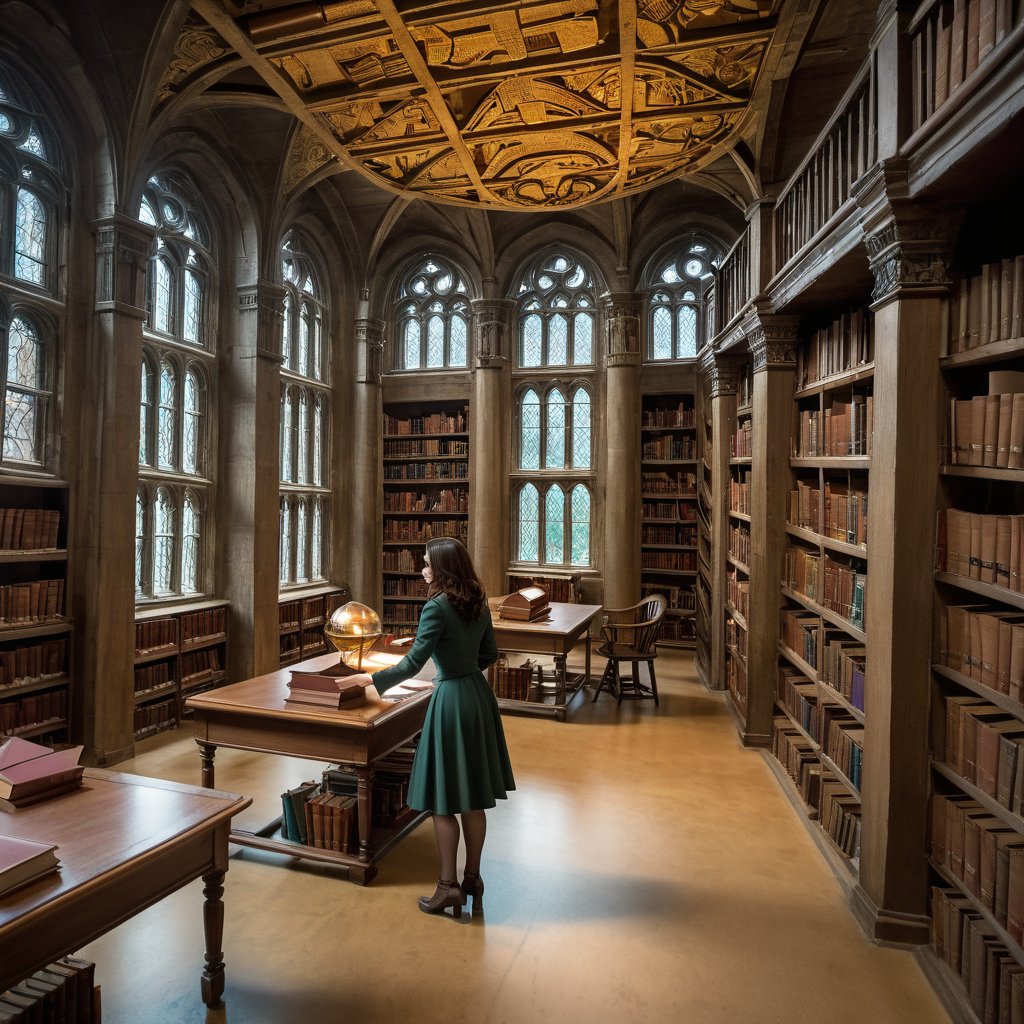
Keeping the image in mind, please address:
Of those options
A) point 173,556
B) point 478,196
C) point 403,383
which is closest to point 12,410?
point 173,556

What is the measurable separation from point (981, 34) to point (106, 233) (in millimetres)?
6193

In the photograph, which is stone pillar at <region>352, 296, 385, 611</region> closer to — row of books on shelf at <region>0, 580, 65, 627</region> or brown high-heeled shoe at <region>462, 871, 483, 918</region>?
row of books on shelf at <region>0, 580, 65, 627</region>

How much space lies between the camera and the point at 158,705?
668 cm

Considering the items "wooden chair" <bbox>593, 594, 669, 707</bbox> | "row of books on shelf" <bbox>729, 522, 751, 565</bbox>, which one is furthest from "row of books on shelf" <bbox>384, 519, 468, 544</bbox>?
"row of books on shelf" <bbox>729, 522, 751, 565</bbox>

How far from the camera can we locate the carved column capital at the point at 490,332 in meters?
10.7

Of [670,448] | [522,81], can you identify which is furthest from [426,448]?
[522,81]

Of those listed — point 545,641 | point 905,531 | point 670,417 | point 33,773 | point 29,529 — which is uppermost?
point 670,417

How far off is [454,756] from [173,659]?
486 centimetres

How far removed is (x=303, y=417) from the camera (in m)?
9.74

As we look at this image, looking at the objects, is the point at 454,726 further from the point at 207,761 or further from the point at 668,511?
the point at 668,511

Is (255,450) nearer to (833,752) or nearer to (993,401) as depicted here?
A: (833,752)

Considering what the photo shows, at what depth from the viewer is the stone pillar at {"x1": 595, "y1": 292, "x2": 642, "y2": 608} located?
397 inches

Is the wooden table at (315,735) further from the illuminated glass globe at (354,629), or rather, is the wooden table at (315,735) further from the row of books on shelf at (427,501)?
the row of books on shelf at (427,501)

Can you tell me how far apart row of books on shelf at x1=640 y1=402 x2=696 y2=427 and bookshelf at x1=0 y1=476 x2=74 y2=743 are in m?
7.61
